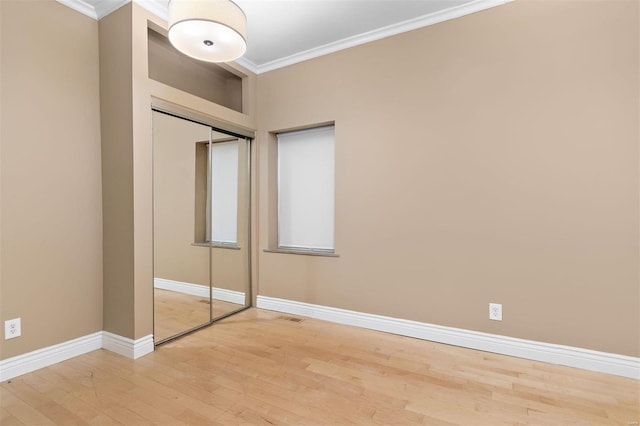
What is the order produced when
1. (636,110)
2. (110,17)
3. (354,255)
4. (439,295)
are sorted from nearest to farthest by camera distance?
(636,110) < (110,17) < (439,295) < (354,255)

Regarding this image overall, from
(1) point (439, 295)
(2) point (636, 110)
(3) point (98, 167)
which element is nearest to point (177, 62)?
(3) point (98, 167)

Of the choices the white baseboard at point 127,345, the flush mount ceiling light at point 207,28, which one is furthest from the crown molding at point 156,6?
the white baseboard at point 127,345

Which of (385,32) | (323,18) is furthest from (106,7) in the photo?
(385,32)

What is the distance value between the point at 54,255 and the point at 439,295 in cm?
310

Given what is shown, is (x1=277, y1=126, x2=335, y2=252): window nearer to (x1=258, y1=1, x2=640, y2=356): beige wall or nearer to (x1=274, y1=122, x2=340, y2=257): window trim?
(x1=274, y1=122, x2=340, y2=257): window trim

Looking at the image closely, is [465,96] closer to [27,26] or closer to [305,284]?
[305,284]

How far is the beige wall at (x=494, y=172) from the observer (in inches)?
86.3

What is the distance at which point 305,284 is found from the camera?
3.43m

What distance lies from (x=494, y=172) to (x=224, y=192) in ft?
8.35

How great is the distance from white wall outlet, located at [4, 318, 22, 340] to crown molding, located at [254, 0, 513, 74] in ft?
10.4

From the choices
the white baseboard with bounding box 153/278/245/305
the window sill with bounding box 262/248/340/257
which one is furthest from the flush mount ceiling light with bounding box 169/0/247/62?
the window sill with bounding box 262/248/340/257

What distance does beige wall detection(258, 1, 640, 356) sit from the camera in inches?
86.3

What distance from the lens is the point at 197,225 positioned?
10.0 feet

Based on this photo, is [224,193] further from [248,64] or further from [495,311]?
[495,311]
